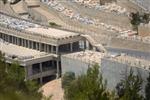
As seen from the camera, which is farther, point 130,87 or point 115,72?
point 115,72

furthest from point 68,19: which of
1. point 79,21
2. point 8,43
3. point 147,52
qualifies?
point 147,52

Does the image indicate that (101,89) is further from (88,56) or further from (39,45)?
(39,45)

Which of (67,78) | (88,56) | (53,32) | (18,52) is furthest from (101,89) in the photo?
(53,32)

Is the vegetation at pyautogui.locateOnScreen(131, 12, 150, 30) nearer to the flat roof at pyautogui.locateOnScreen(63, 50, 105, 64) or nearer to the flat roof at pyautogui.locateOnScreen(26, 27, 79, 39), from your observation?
the flat roof at pyautogui.locateOnScreen(26, 27, 79, 39)

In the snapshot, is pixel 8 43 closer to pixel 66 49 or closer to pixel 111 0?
pixel 66 49

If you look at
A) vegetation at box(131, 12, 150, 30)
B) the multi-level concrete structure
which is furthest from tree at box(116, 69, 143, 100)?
vegetation at box(131, 12, 150, 30)

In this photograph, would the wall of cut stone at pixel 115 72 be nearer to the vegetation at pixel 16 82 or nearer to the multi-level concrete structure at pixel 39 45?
the vegetation at pixel 16 82

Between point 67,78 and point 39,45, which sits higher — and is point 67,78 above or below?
below
